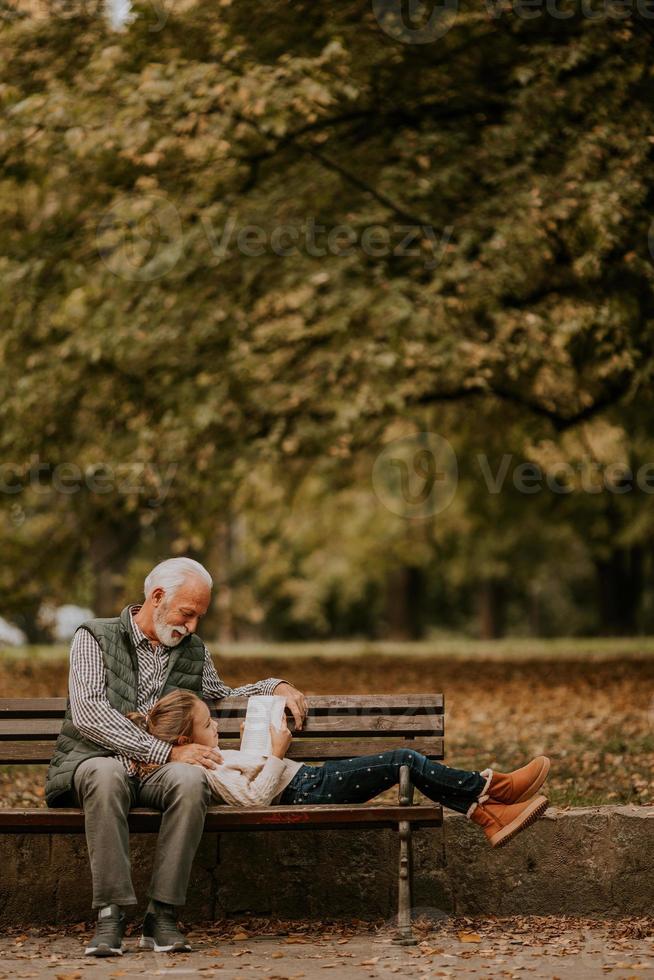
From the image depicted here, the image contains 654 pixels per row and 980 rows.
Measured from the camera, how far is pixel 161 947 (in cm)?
455

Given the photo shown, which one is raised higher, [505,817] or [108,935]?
[505,817]

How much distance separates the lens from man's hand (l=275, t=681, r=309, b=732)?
16.8 feet

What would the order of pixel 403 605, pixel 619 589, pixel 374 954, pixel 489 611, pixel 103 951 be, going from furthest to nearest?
1. pixel 489 611
2. pixel 403 605
3. pixel 619 589
4. pixel 374 954
5. pixel 103 951

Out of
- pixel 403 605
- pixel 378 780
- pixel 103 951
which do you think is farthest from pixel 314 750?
pixel 403 605

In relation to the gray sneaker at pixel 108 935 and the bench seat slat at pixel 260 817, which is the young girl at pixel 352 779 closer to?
the bench seat slat at pixel 260 817

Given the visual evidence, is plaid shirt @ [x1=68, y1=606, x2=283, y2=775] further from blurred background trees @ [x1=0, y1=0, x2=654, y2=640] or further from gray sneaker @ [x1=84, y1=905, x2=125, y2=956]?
blurred background trees @ [x1=0, y1=0, x2=654, y2=640]

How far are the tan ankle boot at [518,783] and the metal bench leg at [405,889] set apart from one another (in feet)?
1.18

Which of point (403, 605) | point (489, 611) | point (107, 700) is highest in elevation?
point (107, 700)

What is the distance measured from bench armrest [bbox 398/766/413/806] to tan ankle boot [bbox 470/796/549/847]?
263 millimetres

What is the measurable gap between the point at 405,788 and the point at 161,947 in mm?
1064

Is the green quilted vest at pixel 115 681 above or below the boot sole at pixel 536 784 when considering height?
above

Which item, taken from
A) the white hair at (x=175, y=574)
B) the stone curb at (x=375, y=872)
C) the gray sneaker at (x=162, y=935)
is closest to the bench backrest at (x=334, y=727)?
the stone curb at (x=375, y=872)

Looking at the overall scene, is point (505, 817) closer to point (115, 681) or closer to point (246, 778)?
point (246, 778)

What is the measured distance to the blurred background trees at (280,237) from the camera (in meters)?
9.01
